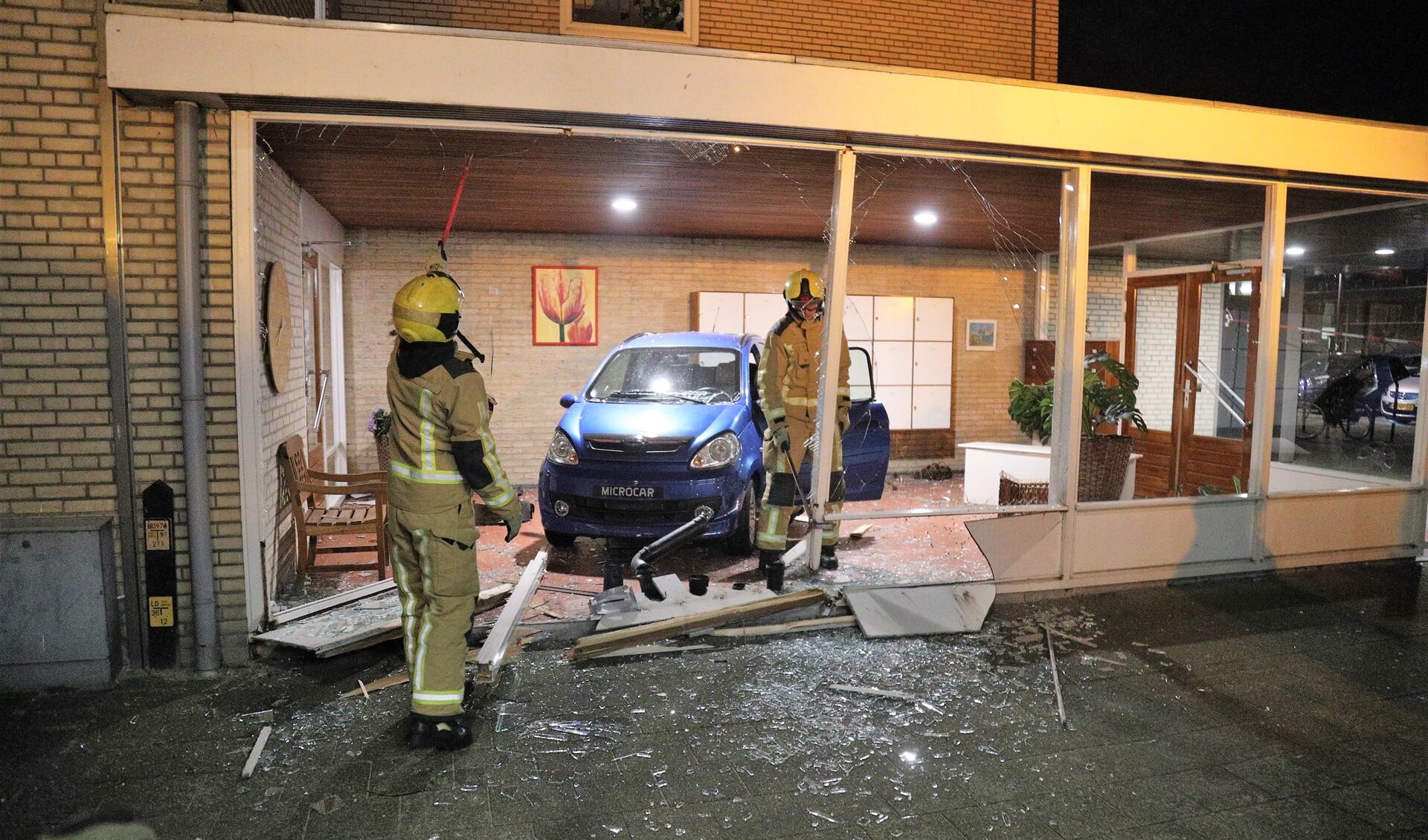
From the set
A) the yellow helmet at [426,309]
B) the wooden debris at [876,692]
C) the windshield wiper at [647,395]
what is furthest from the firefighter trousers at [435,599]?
the windshield wiper at [647,395]

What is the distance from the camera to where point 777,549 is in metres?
5.94

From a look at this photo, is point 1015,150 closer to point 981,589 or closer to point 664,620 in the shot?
point 981,589

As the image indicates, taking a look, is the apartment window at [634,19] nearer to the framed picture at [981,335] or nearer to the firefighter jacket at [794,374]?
the firefighter jacket at [794,374]

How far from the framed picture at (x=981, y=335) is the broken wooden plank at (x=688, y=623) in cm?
723

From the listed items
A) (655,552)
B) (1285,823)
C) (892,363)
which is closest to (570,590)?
(655,552)

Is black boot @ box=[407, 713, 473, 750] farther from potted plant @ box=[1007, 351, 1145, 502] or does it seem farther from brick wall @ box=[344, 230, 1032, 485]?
brick wall @ box=[344, 230, 1032, 485]

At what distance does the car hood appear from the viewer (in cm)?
634

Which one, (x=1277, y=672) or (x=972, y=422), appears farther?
(x=972, y=422)

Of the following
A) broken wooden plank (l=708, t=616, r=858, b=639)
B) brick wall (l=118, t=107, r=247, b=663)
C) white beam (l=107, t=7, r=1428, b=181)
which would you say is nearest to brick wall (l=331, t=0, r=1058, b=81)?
white beam (l=107, t=7, r=1428, b=181)

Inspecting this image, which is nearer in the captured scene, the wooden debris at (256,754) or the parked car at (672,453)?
the wooden debris at (256,754)

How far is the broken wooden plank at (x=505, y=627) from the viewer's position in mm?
4254

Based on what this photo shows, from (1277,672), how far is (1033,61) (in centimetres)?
772

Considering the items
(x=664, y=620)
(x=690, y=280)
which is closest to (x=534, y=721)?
(x=664, y=620)

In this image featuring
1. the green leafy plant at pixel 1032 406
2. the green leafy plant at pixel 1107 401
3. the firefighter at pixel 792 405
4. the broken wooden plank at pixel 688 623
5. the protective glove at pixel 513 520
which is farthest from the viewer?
the green leafy plant at pixel 1032 406
